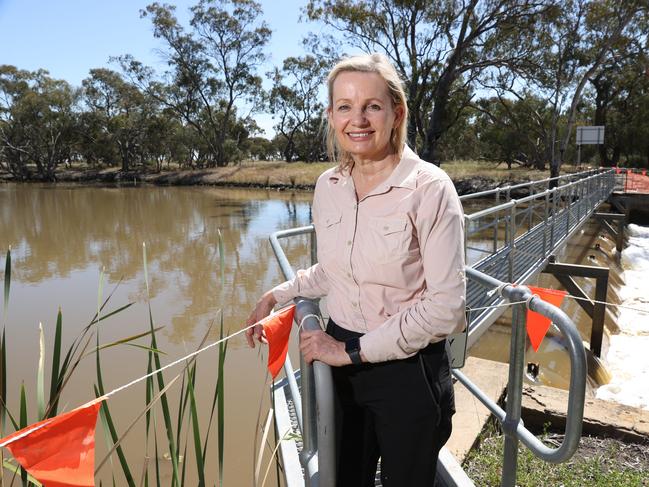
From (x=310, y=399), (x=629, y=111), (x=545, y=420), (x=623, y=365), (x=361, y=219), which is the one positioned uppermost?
(x=629, y=111)

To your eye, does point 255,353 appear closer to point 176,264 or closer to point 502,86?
point 176,264

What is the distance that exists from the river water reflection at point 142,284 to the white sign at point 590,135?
12283mm

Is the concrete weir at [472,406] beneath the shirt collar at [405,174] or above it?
beneath

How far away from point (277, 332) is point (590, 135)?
23362 mm

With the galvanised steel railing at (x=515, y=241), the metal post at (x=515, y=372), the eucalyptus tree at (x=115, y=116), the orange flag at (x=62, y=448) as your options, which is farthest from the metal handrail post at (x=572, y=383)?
the eucalyptus tree at (x=115, y=116)

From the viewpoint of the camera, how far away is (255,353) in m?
6.22

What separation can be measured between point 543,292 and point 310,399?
1.55 metres

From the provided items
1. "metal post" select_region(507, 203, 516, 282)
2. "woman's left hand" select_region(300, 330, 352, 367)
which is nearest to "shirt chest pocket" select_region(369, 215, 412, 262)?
"woman's left hand" select_region(300, 330, 352, 367)

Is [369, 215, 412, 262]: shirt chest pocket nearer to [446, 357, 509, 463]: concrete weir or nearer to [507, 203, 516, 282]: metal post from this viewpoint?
[446, 357, 509, 463]: concrete weir

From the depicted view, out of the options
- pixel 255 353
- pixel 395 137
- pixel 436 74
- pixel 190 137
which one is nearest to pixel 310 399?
pixel 395 137

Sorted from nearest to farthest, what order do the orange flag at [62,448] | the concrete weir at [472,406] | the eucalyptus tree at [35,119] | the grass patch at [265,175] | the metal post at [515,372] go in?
the orange flag at [62,448] → the metal post at [515,372] → the concrete weir at [472,406] → the grass patch at [265,175] → the eucalyptus tree at [35,119]

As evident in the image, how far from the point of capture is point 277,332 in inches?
60.1

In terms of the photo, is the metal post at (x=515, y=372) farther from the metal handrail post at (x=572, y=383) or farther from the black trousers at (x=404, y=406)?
the black trousers at (x=404, y=406)

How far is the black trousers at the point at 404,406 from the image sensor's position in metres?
1.25
